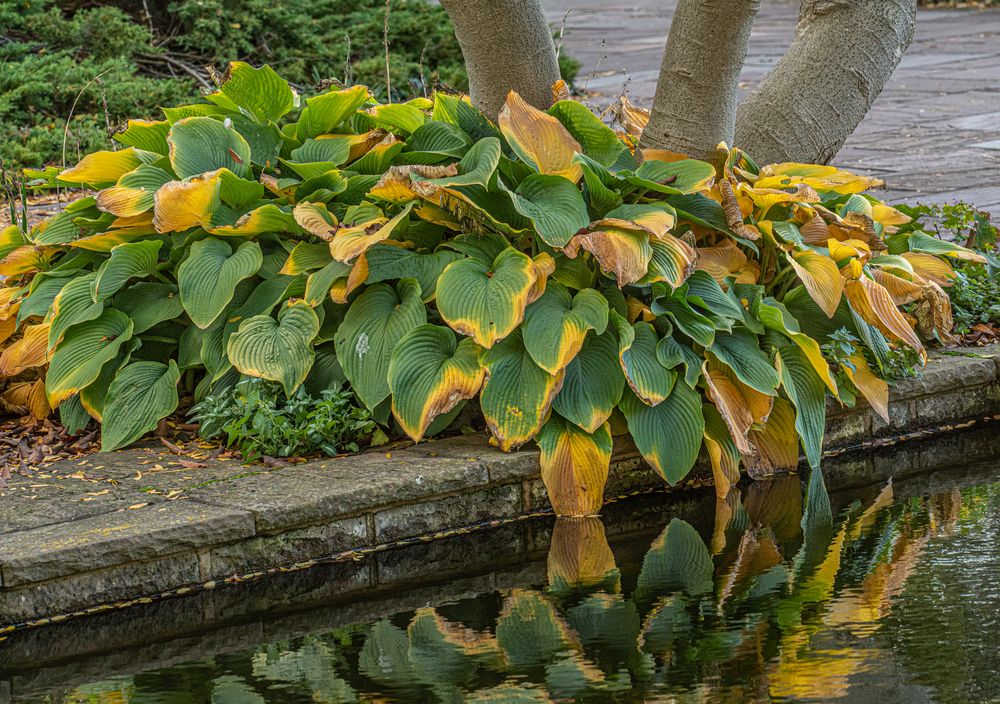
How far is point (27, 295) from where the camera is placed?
211 inches

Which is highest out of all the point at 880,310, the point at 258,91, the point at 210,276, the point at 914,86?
the point at 914,86

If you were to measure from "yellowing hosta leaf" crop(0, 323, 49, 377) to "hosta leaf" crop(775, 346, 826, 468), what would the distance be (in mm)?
2545

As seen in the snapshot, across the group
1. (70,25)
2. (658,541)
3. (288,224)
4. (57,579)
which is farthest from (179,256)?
(70,25)

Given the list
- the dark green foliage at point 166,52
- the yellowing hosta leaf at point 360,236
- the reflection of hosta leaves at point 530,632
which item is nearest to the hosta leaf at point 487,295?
the yellowing hosta leaf at point 360,236

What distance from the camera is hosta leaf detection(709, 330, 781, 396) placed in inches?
186

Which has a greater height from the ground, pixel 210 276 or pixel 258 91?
pixel 258 91

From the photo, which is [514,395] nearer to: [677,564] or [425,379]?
[425,379]

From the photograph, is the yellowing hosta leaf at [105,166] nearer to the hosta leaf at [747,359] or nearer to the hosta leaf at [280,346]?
the hosta leaf at [280,346]

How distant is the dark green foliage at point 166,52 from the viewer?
959cm

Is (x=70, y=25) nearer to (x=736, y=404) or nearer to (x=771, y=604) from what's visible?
(x=736, y=404)

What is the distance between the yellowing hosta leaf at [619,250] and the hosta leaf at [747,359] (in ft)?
1.31

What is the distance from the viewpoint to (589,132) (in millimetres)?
5145

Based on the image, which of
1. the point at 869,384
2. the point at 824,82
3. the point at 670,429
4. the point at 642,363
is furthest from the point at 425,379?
the point at 824,82

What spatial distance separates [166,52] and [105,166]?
6.26 meters
